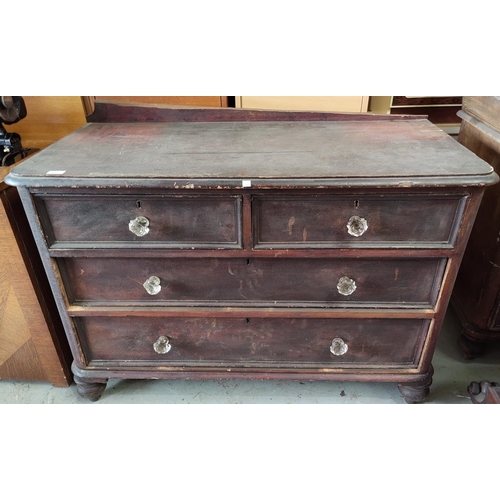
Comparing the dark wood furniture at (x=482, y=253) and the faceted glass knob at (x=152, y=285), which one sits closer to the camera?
the faceted glass knob at (x=152, y=285)

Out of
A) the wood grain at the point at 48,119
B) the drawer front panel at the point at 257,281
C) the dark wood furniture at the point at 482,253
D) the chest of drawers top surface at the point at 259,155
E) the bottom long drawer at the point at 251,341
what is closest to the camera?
the chest of drawers top surface at the point at 259,155

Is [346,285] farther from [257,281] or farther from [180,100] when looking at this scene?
[180,100]

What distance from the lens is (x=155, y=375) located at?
1.46 meters

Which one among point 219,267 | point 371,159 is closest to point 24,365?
point 219,267

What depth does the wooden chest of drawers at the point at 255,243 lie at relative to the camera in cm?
110

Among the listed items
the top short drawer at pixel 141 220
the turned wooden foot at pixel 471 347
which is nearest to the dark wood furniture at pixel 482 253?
the turned wooden foot at pixel 471 347

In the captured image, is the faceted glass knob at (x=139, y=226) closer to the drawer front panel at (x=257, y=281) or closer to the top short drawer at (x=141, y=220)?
the top short drawer at (x=141, y=220)

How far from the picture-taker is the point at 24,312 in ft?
4.73

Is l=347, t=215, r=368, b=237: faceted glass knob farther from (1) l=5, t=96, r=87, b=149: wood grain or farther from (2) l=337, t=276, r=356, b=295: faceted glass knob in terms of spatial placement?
(1) l=5, t=96, r=87, b=149: wood grain

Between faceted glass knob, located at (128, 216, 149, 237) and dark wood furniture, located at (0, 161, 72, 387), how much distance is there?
1.49 feet

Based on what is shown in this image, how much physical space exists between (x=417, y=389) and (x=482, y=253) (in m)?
0.61

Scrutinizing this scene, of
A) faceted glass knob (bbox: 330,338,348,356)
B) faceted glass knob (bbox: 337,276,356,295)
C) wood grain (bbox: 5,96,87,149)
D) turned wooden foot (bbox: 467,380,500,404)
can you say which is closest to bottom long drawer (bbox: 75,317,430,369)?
faceted glass knob (bbox: 330,338,348,356)

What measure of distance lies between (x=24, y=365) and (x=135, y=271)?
74cm

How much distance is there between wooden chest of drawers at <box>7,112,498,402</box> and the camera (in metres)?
1.10
